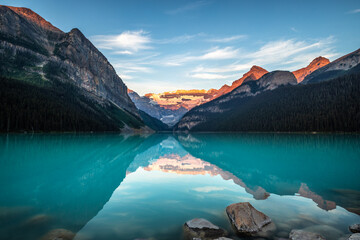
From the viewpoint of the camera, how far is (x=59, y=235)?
8898 millimetres

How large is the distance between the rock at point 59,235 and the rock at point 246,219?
7.61 m

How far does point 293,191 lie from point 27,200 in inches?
776

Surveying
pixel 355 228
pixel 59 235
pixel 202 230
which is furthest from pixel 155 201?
pixel 355 228

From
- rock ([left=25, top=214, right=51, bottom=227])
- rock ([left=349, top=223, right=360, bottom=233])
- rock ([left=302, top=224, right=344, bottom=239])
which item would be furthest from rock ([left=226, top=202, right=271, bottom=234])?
rock ([left=25, top=214, right=51, bottom=227])

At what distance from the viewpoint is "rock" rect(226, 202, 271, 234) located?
999cm

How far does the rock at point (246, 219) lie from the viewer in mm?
9990

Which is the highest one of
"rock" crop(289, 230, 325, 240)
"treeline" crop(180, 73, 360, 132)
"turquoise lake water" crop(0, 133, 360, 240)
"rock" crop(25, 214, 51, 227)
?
"treeline" crop(180, 73, 360, 132)

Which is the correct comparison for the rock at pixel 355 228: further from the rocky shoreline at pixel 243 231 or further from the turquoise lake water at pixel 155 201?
the turquoise lake water at pixel 155 201

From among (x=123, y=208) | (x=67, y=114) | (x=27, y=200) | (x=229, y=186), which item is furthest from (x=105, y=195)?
(x=67, y=114)

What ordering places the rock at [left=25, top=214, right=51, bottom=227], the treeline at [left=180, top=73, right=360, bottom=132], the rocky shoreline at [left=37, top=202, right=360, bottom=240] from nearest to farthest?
the rocky shoreline at [left=37, top=202, right=360, bottom=240] → the rock at [left=25, top=214, right=51, bottom=227] → the treeline at [left=180, top=73, right=360, bottom=132]

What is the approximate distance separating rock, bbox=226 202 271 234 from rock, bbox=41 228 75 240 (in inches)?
300

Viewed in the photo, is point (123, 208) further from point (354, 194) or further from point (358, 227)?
point (354, 194)

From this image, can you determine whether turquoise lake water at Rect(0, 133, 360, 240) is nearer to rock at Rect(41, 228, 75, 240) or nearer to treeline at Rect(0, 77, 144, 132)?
rock at Rect(41, 228, 75, 240)

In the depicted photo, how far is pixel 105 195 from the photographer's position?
51.5ft
